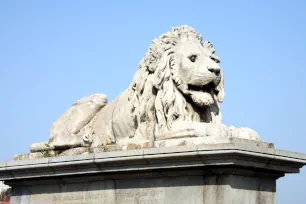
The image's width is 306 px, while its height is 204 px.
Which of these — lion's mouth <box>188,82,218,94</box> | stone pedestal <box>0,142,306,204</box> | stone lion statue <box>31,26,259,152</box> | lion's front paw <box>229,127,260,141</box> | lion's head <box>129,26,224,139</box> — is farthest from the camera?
lion's mouth <box>188,82,218,94</box>

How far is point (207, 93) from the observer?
49.5 ft

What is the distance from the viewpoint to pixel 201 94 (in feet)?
49.1

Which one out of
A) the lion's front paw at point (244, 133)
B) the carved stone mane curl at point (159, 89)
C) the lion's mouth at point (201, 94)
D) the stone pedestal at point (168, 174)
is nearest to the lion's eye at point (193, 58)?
the carved stone mane curl at point (159, 89)

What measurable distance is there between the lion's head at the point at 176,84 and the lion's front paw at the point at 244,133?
0.76 meters

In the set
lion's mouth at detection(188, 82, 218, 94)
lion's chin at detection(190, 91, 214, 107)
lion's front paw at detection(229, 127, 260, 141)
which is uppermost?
lion's mouth at detection(188, 82, 218, 94)

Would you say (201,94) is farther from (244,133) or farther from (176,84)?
(244,133)

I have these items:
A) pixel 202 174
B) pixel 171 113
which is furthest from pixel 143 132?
pixel 202 174

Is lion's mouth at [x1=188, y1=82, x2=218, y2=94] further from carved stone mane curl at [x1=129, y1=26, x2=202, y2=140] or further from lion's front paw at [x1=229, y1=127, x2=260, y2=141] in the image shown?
lion's front paw at [x1=229, y1=127, x2=260, y2=141]

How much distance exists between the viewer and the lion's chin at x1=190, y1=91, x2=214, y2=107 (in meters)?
14.9

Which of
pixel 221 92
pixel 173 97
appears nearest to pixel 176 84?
pixel 173 97

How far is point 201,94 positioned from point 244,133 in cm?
112

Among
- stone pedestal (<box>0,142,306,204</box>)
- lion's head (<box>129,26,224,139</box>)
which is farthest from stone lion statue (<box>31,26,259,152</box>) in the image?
stone pedestal (<box>0,142,306,204</box>)

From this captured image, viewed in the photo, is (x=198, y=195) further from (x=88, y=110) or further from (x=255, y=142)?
(x=88, y=110)

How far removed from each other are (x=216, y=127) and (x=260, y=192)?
139 centimetres
